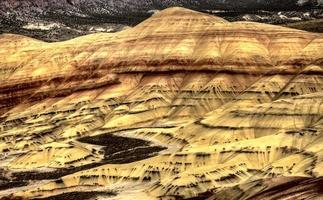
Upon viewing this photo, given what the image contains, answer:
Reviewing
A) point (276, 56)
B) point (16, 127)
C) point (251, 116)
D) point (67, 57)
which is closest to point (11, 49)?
point (67, 57)

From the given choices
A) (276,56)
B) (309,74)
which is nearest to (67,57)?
(276,56)

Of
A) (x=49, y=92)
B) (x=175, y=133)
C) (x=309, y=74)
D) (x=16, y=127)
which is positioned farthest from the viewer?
(x=49, y=92)

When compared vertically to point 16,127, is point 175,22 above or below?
above

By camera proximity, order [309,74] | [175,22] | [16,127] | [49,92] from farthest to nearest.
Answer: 1. [175,22]
2. [49,92]
3. [16,127]
4. [309,74]

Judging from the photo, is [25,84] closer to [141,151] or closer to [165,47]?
[165,47]

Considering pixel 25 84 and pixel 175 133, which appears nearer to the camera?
pixel 175 133

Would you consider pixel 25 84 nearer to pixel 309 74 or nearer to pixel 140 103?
pixel 140 103
